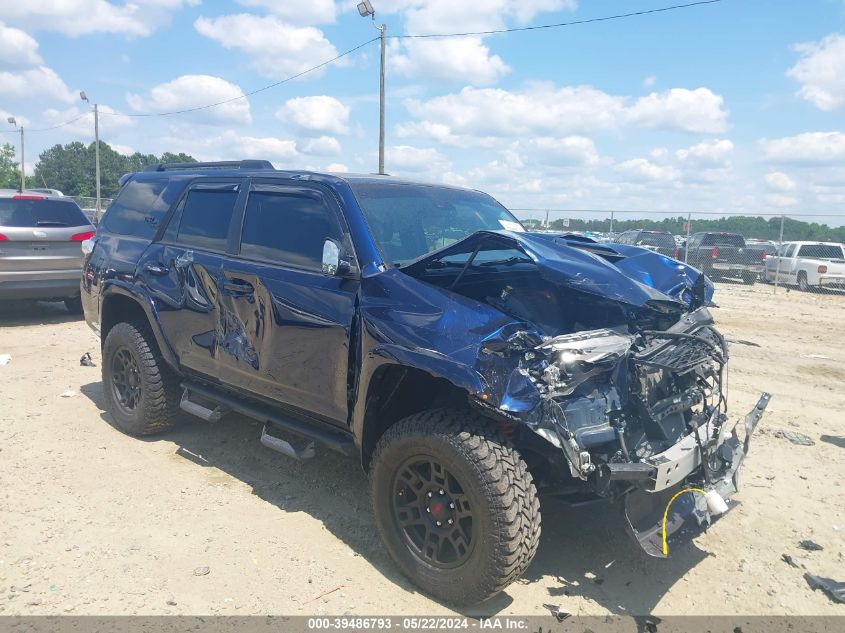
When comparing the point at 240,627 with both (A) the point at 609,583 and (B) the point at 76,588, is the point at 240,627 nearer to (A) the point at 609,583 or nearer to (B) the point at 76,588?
(B) the point at 76,588

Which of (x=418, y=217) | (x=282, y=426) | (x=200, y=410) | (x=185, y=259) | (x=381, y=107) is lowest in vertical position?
(x=200, y=410)

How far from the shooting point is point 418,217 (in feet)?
13.3

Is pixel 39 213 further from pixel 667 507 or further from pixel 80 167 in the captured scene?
pixel 80 167

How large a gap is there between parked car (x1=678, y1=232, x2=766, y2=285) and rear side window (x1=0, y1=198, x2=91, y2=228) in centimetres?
1631

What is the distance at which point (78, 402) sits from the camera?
6.13m

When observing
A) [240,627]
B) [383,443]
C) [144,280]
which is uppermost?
[144,280]

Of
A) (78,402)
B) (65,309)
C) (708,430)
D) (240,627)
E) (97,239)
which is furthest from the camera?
(65,309)

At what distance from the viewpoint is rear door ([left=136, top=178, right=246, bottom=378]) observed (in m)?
4.39

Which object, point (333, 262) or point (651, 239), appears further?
point (651, 239)

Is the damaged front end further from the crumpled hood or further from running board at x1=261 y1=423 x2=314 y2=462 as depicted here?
running board at x1=261 y1=423 x2=314 y2=462

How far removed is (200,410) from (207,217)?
138cm

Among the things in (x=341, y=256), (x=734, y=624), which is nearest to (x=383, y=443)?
(x=341, y=256)

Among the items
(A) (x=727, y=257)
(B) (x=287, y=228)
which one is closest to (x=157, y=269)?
(B) (x=287, y=228)

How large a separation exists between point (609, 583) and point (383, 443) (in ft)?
4.58
